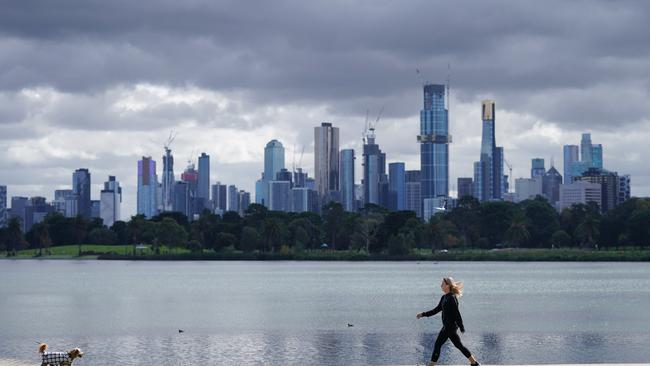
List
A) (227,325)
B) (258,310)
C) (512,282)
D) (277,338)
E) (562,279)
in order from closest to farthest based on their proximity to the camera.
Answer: (277,338)
(227,325)
(258,310)
(512,282)
(562,279)

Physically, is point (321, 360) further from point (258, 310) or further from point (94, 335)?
point (258, 310)

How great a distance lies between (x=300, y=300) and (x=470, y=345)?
51110mm

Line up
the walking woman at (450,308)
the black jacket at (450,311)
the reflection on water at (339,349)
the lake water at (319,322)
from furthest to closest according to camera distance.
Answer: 1. the lake water at (319,322)
2. the reflection on water at (339,349)
3. the black jacket at (450,311)
4. the walking woman at (450,308)

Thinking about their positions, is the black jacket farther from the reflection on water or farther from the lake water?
the lake water

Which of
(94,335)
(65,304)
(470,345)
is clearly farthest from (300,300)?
(470,345)

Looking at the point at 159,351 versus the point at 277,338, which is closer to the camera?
the point at 159,351

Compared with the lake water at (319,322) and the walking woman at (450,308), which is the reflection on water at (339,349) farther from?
the walking woman at (450,308)

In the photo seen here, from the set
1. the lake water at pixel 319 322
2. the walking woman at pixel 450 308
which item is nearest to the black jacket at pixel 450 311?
the walking woman at pixel 450 308

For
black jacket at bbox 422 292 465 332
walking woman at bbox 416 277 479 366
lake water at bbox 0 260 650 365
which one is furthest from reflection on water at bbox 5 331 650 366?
black jacket at bbox 422 292 465 332

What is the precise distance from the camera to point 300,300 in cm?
11988

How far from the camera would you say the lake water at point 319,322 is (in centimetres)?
6538

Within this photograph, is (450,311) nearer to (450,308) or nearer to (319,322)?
(450,308)

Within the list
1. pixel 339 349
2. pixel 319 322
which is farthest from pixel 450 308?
pixel 319 322

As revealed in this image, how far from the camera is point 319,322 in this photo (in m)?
89.7
